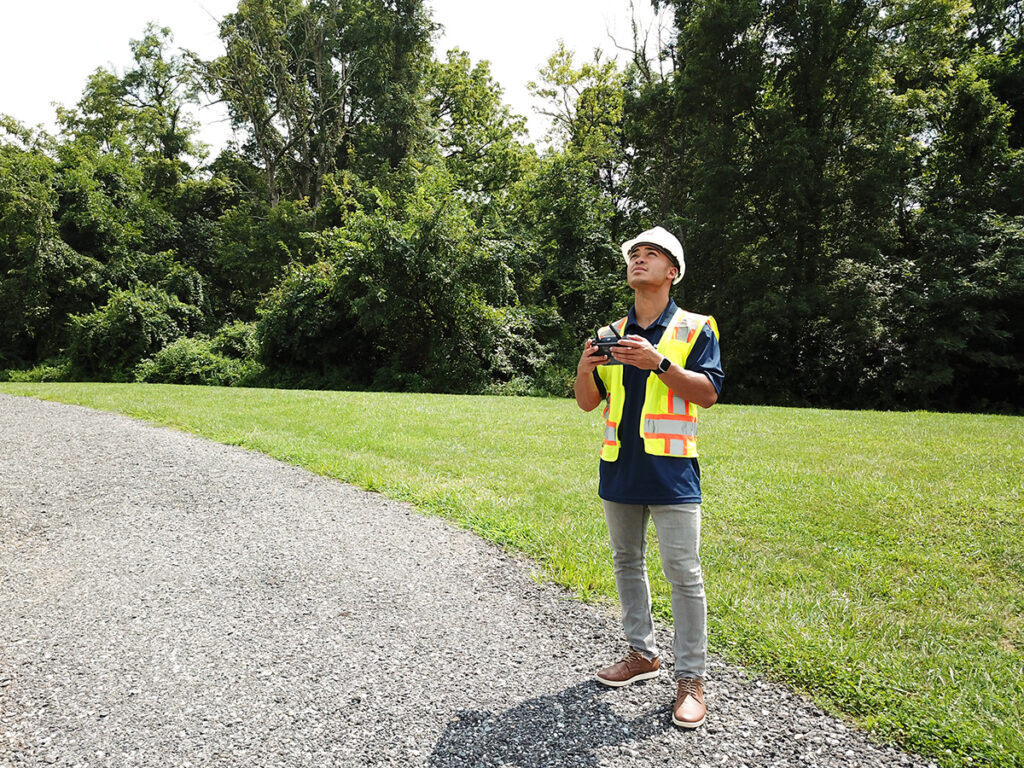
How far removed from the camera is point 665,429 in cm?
264

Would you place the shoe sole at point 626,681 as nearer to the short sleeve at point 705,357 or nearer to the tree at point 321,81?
the short sleeve at point 705,357

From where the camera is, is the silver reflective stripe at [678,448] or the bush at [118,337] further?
the bush at [118,337]

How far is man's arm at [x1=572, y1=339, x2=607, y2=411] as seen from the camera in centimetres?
267

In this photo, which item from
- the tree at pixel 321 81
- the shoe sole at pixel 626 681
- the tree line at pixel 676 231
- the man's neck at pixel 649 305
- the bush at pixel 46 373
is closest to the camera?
the man's neck at pixel 649 305

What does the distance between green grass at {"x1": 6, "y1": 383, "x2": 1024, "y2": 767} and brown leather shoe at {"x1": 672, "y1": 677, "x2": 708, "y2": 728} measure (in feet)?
1.81

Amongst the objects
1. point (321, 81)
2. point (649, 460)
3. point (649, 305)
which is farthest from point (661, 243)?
point (321, 81)

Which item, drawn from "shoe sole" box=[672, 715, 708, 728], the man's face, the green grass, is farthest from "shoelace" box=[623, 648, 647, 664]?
the man's face

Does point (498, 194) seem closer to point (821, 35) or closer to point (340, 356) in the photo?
point (340, 356)

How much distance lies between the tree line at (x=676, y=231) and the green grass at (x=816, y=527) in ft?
29.1

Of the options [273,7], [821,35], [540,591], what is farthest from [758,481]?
[273,7]

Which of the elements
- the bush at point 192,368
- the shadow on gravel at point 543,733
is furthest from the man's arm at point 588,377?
the bush at point 192,368

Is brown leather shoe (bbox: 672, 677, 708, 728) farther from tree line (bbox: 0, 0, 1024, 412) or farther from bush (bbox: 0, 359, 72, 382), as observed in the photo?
bush (bbox: 0, 359, 72, 382)

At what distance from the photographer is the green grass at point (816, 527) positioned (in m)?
2.95

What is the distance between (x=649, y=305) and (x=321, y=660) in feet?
7.61
